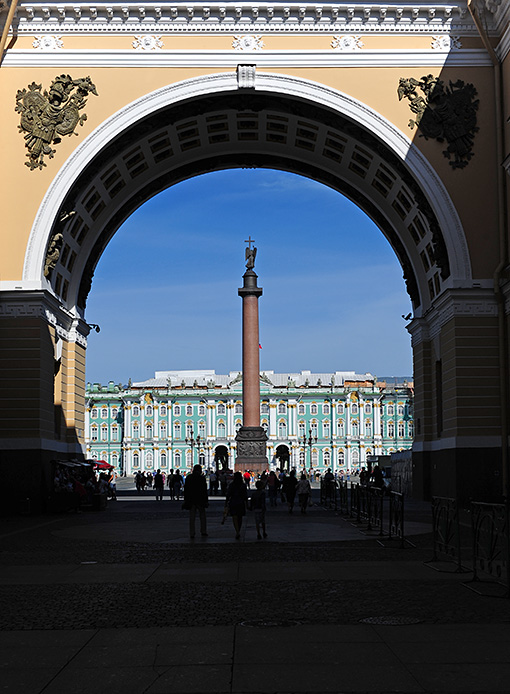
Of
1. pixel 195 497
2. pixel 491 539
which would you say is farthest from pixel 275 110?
pixel 491 539

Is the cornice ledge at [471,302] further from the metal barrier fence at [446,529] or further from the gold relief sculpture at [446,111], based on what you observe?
the metal barrier fence at [446,529]

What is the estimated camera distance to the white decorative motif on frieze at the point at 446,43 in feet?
114

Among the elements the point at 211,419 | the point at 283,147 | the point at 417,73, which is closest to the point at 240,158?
the point at 283,147

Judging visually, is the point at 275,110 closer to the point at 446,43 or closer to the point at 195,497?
the point at 446,43

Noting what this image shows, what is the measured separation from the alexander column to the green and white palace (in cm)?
8031

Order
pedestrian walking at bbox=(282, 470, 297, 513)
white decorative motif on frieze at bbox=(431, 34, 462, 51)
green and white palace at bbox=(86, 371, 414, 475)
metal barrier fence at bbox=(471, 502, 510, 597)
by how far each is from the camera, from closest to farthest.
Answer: metal barrier fence at bbox=(471, 502, 510, 597) → white decorative motif on frieze at bbox=(431, 34, 462, 51) → pedestrian walking at bbox=(282, 470, 297, 513) → green and white palace at bbox=(86, 371, 414, 475)

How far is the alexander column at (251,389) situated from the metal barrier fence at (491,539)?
181 ft

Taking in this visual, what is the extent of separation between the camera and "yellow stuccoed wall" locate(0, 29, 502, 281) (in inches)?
1340

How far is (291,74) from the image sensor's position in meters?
34.6

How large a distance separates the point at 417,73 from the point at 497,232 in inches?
263

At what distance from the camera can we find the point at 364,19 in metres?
34.8

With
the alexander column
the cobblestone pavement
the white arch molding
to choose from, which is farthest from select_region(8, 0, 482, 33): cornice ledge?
the alexander column

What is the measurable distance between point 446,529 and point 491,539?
3024 mm

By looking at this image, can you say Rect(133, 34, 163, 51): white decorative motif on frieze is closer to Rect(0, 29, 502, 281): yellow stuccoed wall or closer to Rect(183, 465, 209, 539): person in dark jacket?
Rect(0, 29, 502, 281): yellow stuccoed wall
